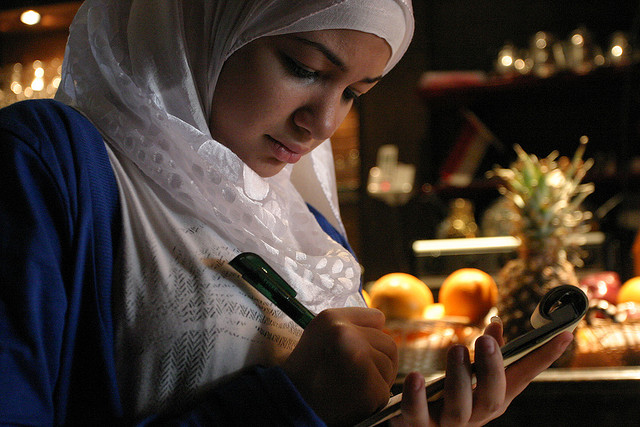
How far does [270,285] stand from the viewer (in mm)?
558

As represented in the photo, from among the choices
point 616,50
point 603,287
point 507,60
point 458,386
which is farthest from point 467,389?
point 616,50

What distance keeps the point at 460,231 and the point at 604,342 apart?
166 centimetres

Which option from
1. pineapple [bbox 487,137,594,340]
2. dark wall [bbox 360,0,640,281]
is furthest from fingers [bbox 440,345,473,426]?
dark wall [bbox 360,0,640,281]

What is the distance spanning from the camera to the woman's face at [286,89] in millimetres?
613

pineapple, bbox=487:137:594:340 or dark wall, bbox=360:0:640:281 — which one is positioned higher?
dark wall, bbox=360:0:640:281

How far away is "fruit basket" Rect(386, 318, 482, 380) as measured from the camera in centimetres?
108

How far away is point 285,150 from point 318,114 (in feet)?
0.19

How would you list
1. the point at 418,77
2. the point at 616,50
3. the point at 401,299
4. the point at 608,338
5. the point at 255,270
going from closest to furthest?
the point at 255,270 → the point at 608,338 → the point at 401,299 → the point at 616,50 → the point at 418,77

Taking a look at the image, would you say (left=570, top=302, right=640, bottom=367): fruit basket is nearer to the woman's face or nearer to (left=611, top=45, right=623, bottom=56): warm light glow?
the woman's face

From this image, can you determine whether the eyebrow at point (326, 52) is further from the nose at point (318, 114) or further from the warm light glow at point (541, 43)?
the warm light glow at point (541, 43)

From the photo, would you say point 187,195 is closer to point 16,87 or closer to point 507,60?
point 16,87

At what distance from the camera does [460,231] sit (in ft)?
9.33

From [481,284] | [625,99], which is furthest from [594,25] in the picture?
[481,284]

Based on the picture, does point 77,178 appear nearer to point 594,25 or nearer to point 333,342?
point 333,342
